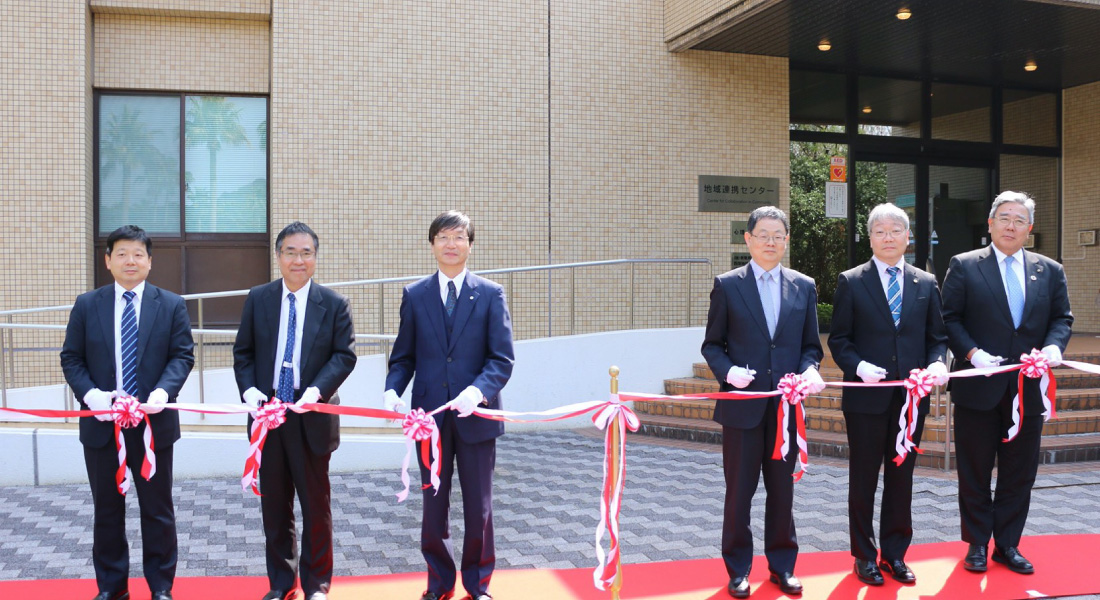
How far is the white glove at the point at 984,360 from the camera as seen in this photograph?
14.1 ft

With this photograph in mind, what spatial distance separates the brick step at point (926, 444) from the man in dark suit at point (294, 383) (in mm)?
4766

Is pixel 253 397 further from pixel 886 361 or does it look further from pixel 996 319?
pixel 996 319

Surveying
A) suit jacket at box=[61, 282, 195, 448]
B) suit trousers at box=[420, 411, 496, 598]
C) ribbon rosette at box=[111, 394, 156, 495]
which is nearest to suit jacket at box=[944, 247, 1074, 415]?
suit trousers at box=[420, 411, 496, 598]

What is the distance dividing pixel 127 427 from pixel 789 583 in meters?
3.09

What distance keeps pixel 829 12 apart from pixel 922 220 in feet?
14.2

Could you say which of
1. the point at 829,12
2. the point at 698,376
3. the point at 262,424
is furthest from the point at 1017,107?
the point at 262,424

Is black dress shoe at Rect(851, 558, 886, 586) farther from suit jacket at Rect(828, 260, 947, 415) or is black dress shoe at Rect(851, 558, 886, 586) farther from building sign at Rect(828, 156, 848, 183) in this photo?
building sign at Rect(828, 156, 848, 183)

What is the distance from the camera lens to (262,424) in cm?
385

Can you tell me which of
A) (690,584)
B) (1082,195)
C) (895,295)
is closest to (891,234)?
(895,295)

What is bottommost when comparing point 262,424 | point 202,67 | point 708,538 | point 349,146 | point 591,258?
point 708,538

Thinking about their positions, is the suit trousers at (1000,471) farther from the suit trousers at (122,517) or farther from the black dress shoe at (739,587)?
the suit trousers at (122,517)

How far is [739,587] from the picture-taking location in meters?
4.07

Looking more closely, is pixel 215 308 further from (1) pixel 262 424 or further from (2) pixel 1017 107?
(2) pixel 1017 107

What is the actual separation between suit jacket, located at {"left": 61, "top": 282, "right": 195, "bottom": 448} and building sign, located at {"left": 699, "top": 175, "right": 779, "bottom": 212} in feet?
24.6
